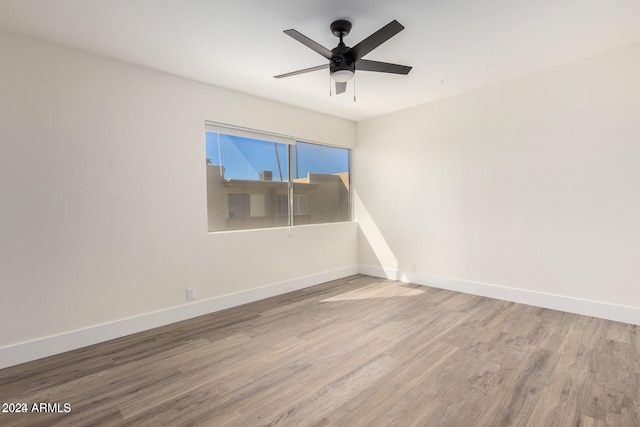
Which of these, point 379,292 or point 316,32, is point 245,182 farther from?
point 379,292

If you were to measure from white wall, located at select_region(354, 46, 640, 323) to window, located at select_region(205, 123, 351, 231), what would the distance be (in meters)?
0.85

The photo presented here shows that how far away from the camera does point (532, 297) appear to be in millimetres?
3588

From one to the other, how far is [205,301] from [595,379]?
3.44m

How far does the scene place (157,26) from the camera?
2414 mm

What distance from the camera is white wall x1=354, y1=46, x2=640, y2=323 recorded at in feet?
9.98

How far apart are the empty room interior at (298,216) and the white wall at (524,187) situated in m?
0.02

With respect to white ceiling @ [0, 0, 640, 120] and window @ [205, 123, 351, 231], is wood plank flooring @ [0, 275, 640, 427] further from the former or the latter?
white ceiling @ [0, 0, 640, 120]

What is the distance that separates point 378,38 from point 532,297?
3307mm

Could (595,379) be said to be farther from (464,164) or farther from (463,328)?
(464,164)

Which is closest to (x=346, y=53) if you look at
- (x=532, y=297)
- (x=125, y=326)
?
(x=125, y=326)

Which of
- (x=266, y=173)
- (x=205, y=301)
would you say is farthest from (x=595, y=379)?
(x=266, y=173)

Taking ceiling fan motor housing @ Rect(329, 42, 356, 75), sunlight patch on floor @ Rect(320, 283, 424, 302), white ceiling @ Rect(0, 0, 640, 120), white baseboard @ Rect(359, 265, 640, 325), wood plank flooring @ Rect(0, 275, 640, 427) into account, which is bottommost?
sunlight patch on floor @ Rect(320, 283, 424, 302)

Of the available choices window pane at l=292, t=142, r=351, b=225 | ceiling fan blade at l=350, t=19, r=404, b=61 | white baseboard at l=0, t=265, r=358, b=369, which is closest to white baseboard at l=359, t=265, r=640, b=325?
window pane at l=292, t=142, r=351, b=225

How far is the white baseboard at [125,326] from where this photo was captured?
2.46 metres
